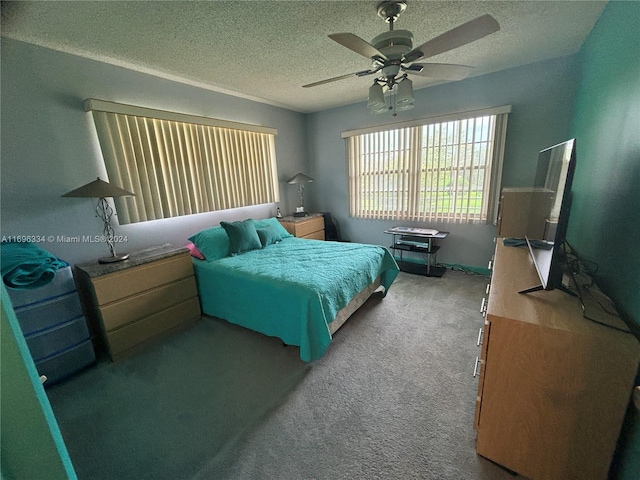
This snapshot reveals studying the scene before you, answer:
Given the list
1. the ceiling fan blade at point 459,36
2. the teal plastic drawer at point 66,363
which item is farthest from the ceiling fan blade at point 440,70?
the teal plastic drawer at point 66,363

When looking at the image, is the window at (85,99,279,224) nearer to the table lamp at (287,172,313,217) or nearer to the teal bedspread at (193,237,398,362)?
the table lamp at (287,172,313,217)

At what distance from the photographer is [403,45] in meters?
1.63

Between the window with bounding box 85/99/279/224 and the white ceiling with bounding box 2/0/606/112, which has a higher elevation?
the white ceiling with bounding box 2/0/606/112

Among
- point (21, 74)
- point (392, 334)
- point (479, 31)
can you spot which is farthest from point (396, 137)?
point (21, 74)

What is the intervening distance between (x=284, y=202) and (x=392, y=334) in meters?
2.87

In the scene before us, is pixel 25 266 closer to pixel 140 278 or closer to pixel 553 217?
pixel 140 278

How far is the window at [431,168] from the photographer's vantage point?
3.21 meters

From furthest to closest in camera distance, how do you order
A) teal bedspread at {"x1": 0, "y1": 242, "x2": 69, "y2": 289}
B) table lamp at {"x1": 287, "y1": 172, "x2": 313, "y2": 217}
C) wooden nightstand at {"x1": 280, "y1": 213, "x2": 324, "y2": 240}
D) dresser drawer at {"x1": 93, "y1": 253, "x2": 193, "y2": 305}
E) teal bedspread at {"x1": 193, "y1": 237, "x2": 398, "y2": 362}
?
table lamp at {"x1": 287, "y1": 172, "x2": 313, "y2": 217} → wooden nightstand at {"x1": 280, "y1": 213, "x2": 324, "y2": 240} → dresser drawer at {"x1": 93, "y1": 253, "x2": 193, "y2": 305} → teal bedspread at {"x1": 193, "y1": 237, "x2": 398, "y2": 362} → teal bedspread at {"x1": 0, "y1": 242, "x2": 69, "y2": 289}

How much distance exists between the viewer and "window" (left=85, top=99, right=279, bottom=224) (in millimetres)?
2436

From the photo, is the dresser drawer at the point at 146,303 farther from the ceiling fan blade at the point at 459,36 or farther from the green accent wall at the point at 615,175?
the green accent wall at the point at 615,175

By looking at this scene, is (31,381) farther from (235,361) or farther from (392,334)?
(392,334)

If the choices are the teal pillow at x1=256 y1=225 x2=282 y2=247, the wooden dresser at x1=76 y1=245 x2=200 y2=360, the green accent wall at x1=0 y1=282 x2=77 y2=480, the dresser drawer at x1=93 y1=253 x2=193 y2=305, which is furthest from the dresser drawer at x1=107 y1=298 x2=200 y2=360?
the green accent wall at x1=0 y1=282 x2=77 y2=480

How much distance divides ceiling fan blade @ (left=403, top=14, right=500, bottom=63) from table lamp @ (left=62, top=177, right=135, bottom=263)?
2.40 metres

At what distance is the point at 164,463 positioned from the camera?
1.32 m
